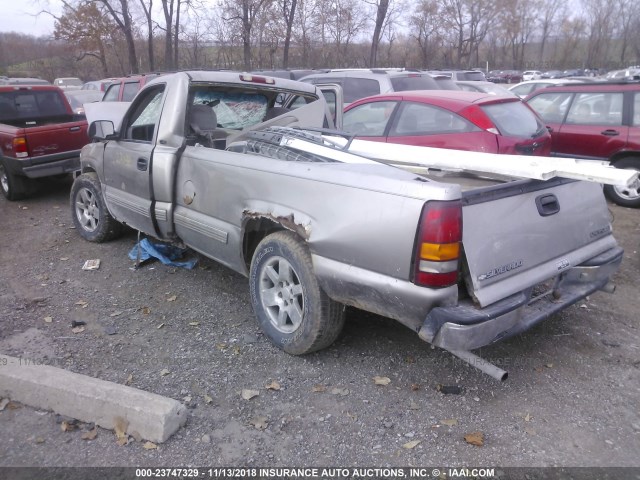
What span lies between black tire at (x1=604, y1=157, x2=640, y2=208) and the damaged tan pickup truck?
169 inches

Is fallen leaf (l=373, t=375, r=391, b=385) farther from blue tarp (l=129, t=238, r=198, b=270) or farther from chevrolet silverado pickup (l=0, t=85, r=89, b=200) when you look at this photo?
chevrolet silverado pickup (l=0, t=85, r=89, b=200)

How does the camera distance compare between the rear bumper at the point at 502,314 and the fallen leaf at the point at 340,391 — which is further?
the fallen leaf at the point at 340,391

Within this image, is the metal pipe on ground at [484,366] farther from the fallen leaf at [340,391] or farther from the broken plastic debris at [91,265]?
the broken plastic debris at [91,265]

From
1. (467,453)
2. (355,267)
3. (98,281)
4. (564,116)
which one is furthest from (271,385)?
(564,116)

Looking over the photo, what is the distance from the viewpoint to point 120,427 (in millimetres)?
2838

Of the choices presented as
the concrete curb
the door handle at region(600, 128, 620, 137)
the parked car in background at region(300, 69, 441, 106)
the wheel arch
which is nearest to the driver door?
the wheel arch

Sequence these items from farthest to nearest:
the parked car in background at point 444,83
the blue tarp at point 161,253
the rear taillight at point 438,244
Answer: the parked car in background at point 444,83
the blue tarp at point 161,253
the rear taillight at point 438,244

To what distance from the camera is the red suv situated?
23.9 feet

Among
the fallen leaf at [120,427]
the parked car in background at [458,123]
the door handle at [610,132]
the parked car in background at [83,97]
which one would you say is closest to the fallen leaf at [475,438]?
the fallen leaf at [120,427]

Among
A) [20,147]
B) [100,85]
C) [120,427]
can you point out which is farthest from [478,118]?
[100,85]

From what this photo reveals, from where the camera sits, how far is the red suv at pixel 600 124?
728 centimetres

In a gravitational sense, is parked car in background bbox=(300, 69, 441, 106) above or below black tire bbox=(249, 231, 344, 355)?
above

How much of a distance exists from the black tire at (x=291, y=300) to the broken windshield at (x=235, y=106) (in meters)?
1.76

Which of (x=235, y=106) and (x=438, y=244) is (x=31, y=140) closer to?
(x=235, y=106)
